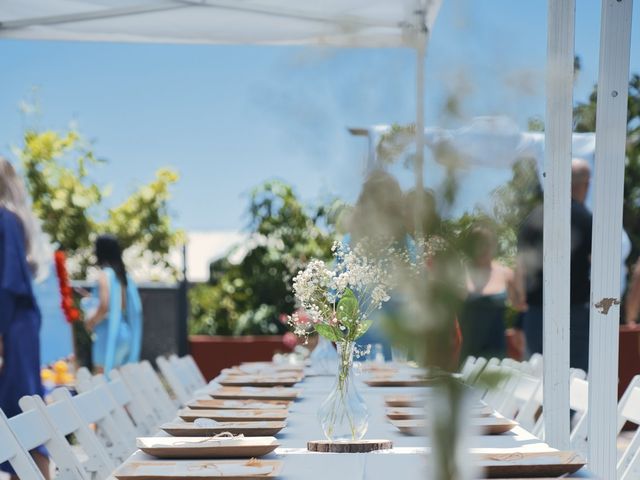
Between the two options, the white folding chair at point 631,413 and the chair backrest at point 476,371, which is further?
the white folding chair at point 631,413

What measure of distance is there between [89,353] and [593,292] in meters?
7.22

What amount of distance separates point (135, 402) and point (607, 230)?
235 centimetres

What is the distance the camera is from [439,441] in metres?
0.62

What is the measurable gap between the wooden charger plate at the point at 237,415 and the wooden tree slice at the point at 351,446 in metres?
0.51

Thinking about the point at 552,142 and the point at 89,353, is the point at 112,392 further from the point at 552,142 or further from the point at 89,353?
the point at 89,353

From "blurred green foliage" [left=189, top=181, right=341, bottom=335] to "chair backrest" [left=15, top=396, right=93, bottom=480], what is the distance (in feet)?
22.9

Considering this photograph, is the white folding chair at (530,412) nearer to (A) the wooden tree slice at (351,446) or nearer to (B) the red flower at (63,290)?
(A) the wooden tree slice at (351,446)

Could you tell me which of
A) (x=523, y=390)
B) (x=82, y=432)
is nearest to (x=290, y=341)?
(x=523, y=390)

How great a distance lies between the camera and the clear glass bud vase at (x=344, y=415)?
91.3 inches

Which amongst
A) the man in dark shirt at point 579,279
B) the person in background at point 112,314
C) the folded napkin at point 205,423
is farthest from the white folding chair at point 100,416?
the person in background at point 112,314

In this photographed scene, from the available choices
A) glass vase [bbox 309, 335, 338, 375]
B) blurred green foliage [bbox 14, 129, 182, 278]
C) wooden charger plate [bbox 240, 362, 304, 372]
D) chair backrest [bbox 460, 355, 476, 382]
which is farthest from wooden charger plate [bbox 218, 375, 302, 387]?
blurred green foliage [bbox 14, 129, 182, 278]

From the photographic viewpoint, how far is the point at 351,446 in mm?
2279

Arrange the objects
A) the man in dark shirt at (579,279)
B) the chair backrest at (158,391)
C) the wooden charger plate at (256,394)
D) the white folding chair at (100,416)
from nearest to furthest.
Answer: the white folding chair at (100,416)
the wooden charger plate at (256,394)
the chair backrest at (158,391)
the man in dark shirt at (579,279)

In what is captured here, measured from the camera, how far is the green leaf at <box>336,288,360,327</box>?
7.99 ft
